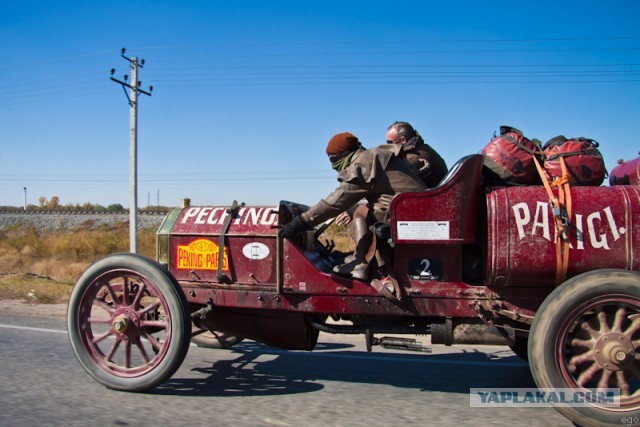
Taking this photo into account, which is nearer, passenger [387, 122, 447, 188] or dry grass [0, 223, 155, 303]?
passenger [387, 122, 447, 188]

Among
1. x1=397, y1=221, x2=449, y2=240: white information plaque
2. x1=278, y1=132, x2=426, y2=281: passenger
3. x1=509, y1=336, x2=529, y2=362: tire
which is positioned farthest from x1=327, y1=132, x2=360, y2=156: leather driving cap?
x1=509, y1=336, x2=529, y2=362: tire

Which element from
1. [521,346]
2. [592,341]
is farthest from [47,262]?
[592,341]

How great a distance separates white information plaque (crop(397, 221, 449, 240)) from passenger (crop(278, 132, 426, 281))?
0.31 metres

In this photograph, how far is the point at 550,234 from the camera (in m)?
3.24

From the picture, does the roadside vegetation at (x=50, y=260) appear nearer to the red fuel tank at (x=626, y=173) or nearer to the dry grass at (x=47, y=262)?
the dry grass at (x=47, y=262)

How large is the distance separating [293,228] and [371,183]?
0.64 meters

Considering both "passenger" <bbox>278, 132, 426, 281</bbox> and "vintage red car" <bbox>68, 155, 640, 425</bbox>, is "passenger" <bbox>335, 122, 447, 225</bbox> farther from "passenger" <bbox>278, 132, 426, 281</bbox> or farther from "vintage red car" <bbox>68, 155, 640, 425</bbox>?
"vintage red car" <bbox>68, 155, 640, 425</bbox>

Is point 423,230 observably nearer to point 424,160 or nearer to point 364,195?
point 364,195

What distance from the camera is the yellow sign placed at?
161 inches

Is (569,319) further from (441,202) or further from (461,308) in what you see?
(441,202)

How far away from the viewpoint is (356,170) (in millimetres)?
3674

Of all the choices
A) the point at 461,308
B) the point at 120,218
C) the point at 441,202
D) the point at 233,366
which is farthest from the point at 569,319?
the point at 120,218

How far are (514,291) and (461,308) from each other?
1.17 feet

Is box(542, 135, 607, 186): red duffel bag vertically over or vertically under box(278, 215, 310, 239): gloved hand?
over
